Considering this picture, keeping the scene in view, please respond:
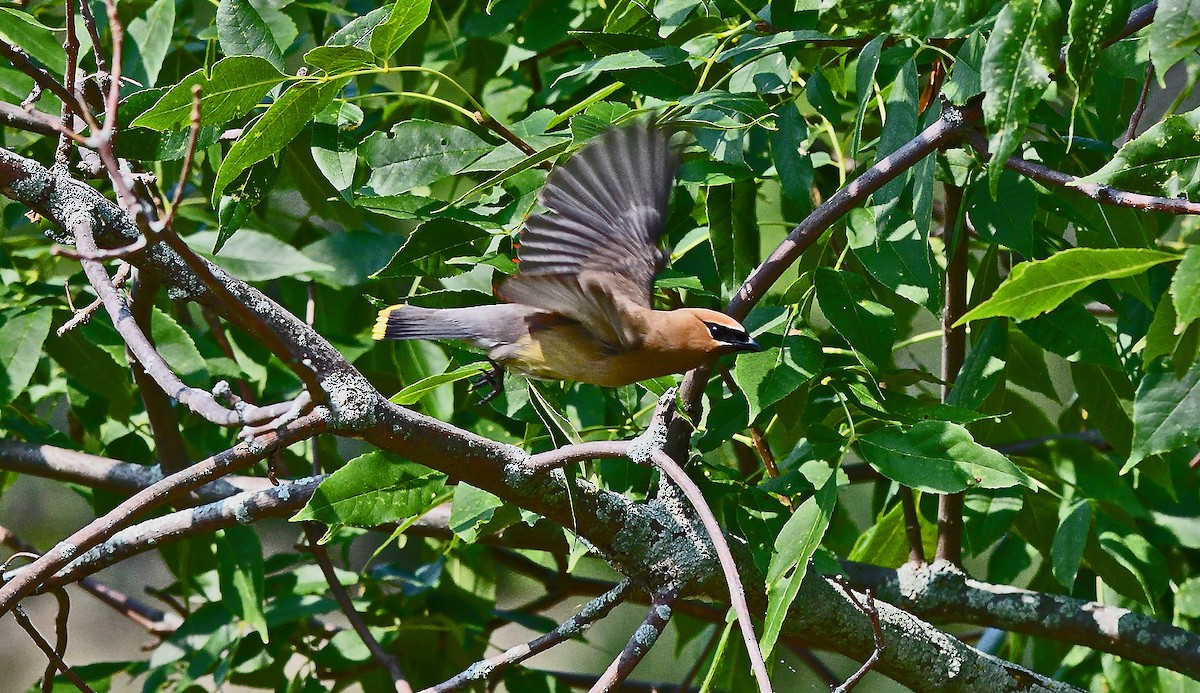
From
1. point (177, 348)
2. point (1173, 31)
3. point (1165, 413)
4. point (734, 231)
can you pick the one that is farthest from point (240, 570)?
point (1173, 31)

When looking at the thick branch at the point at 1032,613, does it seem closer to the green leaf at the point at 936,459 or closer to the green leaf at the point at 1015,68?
the green leaf at the point at 936,459

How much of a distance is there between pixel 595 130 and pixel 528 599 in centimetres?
366

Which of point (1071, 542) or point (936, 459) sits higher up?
point (936, 459)

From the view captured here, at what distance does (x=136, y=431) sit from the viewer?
3.51 metres

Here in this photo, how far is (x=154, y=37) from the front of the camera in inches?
120

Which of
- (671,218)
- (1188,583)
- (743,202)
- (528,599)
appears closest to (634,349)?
(671,218)

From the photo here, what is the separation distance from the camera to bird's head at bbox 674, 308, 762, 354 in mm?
2535

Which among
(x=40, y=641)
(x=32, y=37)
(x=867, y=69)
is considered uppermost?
(x=32, y=37)

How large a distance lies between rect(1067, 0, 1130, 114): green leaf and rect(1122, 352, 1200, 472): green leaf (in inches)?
19.7

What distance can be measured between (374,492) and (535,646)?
48cm

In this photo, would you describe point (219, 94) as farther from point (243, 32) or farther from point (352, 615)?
point (352, 615)

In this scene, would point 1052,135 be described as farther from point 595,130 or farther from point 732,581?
point 732,581

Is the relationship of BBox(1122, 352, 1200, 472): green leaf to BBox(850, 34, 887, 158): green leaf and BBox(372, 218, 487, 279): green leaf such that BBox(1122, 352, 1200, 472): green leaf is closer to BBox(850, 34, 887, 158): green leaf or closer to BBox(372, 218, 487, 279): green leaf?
BBox(850, 34, 887, 158): green leaf

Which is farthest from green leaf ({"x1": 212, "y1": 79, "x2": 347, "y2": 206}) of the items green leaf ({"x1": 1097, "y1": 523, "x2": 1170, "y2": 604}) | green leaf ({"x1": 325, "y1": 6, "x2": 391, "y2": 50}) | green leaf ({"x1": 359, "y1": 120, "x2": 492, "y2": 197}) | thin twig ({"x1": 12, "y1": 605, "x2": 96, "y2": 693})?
green leaf ({"x1": 1097, "y1": 523, "x2": 1170, "y2": 604})
